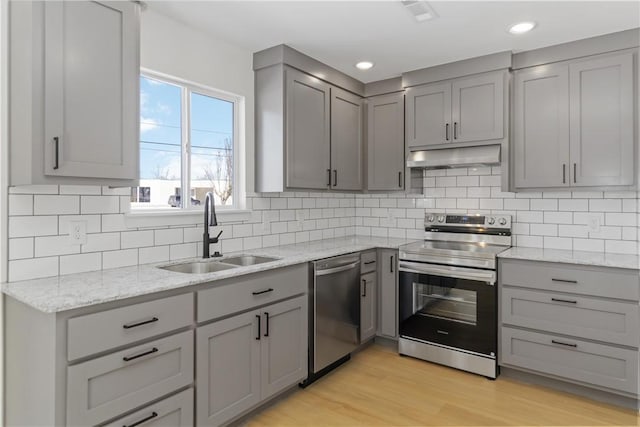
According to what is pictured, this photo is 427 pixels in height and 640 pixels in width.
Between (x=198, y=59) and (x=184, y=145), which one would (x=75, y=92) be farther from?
(x=198, y=59)

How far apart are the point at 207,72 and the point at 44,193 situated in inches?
52.9

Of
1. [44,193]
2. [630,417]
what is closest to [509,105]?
[630,417]

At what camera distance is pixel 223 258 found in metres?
2.74

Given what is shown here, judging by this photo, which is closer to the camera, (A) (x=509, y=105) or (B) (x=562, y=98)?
(B) (x=562, y=98)

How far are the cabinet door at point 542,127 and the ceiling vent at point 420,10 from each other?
109 cm

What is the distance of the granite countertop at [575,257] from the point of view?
102 inches

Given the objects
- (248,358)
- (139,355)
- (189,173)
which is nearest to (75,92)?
(189,173)

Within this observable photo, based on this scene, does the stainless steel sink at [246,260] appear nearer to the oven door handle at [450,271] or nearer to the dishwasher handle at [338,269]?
the dishwasher handle at [338,269]

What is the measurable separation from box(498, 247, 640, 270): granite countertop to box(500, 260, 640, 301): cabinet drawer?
0.04m

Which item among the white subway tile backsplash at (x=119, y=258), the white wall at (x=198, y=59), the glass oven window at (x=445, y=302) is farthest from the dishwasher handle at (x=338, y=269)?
the white subway tile backsplash at (x=119, y=258)

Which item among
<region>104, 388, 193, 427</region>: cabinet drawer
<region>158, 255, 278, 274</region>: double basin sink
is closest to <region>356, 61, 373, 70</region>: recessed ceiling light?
<region>158, 255, 278, 274</region>: double basin sink

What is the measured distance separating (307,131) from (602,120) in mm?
2162

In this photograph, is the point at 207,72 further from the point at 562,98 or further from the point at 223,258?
the point at 562,98

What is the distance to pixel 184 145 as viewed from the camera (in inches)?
109
